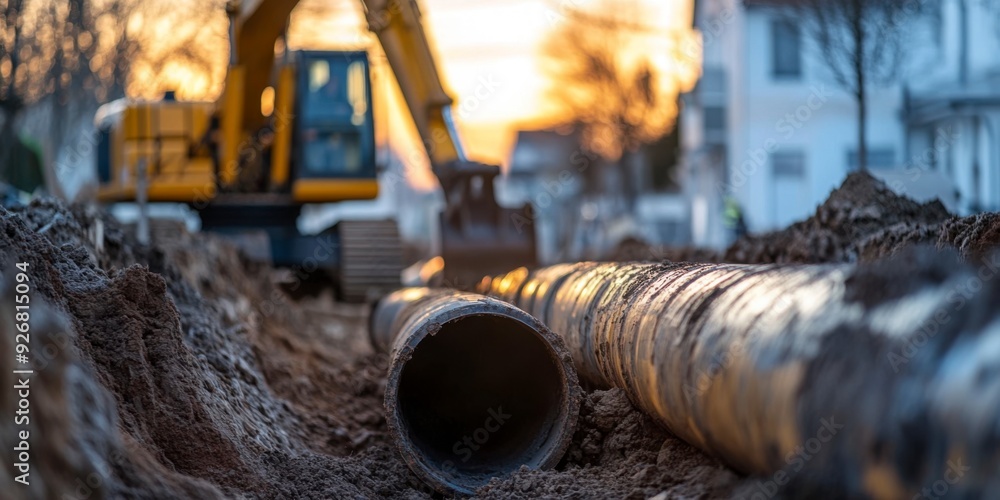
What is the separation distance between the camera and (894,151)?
26.6 metres

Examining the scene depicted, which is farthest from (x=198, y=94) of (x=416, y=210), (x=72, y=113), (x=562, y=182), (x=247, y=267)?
(x=416, y=210)

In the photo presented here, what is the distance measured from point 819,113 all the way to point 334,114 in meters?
17.3

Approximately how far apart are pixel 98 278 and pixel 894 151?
2357cm

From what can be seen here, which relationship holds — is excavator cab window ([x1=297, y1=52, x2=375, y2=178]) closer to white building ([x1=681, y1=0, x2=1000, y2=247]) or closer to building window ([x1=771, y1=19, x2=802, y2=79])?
white building ([x1=681, y1=0, x2=1000, y2=247])

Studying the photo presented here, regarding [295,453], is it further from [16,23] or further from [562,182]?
[562,182]

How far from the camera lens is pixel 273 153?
13859 millimetres

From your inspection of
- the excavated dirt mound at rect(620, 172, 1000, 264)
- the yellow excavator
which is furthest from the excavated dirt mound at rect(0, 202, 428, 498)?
the yellow excavator

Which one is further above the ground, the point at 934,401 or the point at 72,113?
the point at 72,113

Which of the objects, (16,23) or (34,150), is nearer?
(16,23)

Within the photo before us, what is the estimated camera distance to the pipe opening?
5562 mm

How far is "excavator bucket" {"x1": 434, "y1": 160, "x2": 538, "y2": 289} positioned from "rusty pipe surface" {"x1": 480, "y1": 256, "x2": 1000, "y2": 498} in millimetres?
6154

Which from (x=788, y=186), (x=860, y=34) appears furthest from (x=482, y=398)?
(x=788, y=186)

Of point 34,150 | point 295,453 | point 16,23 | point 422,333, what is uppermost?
point 16,23

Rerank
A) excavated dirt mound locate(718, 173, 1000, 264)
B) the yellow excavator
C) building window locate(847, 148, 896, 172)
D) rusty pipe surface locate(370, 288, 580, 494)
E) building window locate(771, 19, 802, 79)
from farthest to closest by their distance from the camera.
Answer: building window locate(771, 19, 802, 79), building window locate(847, 148, 896, 172), the yellow excavator, excavated dirt mound locate(718, 173, 1000, 264), rusty pipe surface locate(370, 288, 580, 494)
